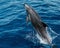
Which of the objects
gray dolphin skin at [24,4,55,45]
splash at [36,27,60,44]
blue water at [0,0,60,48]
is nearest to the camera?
gray dolphin skin at [24,4,55,45]

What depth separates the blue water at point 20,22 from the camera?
1140cm

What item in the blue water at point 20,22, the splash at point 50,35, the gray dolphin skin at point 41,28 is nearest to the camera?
the gray dolphin skin at point 41,28

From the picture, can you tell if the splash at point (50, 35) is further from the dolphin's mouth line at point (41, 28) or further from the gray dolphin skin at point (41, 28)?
the gray dolphin skin at point (41, 28)

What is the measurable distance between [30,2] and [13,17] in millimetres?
3157

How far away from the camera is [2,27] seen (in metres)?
13.1

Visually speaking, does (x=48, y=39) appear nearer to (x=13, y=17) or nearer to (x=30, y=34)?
(x=30, y=34)

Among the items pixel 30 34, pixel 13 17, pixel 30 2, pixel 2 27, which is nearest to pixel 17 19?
pixel 13 17

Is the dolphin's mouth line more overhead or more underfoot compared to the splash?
more overhead

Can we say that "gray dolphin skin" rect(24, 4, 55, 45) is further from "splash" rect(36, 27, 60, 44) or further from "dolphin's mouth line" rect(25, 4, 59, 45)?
"splash" rect(36, 27, 60, 44)

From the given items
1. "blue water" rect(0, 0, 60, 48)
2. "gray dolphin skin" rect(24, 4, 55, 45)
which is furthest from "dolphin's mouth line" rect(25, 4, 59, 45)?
"blue water" rect(0, 0, 60, 48)

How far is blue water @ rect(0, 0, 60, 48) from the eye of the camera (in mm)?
11398

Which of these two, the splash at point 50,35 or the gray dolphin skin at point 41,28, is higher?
the gray dolphin skin at point 41,28

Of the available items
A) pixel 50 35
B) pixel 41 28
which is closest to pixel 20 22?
pixel 50 35

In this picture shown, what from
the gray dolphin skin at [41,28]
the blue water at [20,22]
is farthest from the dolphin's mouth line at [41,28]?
the blue water at [20,22]
